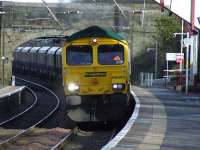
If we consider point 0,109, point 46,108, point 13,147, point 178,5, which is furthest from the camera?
point 46,108

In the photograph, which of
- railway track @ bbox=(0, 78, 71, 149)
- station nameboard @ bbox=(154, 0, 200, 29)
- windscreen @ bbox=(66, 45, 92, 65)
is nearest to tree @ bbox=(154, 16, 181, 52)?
railway track @ bbox=(0, 78, 71, 149)

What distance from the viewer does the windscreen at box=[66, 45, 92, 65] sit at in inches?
909

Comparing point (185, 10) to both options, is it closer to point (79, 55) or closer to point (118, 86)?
point (118, 86)

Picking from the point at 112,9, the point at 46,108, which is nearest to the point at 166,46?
the point at 112,9

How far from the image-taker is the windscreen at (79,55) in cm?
2308

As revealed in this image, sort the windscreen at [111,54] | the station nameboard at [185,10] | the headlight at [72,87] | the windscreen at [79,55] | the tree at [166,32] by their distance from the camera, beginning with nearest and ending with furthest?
the station nameboard at [185,10], the headlight at [72,87], the windscreen at [79,55], the windscreen at [111,54], the tree at [166,32]

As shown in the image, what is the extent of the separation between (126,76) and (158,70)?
4730 centimetres

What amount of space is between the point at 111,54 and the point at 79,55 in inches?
42.3

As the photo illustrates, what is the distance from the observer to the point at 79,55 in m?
23.2

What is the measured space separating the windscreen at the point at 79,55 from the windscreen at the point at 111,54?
1.21 ft

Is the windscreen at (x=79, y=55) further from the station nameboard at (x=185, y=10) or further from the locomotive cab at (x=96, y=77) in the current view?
the station nameboard at (x=185, y=10)

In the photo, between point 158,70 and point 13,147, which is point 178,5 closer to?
point 13,147

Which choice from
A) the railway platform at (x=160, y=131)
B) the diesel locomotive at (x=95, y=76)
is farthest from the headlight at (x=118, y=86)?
the railway platform at (x=160, y=131)

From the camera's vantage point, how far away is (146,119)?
20609mm
